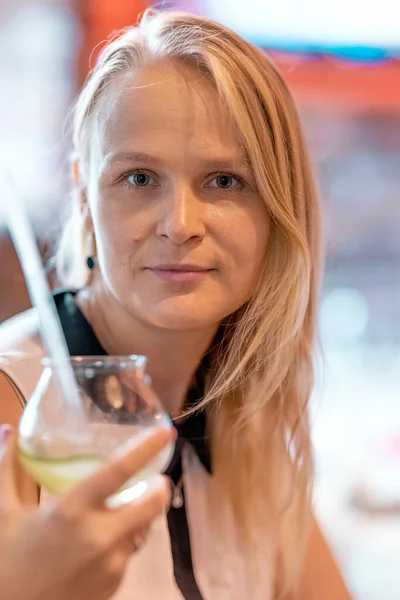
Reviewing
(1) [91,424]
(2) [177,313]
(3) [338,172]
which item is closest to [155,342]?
(2) [177,313]

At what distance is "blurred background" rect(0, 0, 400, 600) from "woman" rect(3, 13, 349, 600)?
17cm

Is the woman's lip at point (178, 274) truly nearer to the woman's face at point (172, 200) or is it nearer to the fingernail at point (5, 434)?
the woman's face at point (172, 200)

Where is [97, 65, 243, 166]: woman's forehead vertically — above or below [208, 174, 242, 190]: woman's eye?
above

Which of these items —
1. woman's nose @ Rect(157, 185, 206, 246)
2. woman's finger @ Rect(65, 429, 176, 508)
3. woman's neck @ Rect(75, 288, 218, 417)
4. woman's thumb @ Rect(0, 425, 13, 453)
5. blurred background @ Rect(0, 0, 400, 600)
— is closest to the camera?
woman's finger @ Rect(65, 429, 176, 508)

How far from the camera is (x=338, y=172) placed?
2025 mm

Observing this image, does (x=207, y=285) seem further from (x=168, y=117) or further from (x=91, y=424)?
(x=91, y=424)

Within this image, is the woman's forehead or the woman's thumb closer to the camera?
the woman's thumb

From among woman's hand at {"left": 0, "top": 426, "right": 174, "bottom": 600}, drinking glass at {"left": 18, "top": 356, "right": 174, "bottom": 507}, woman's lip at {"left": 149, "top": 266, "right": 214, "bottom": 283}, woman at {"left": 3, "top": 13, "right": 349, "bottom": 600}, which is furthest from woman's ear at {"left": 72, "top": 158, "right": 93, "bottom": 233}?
woman's hand at {"left": 0, "top": 426, "right": 174, "bottom": 600}

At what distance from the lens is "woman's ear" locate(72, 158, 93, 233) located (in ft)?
3.85

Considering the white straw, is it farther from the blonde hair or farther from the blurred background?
the blurred background

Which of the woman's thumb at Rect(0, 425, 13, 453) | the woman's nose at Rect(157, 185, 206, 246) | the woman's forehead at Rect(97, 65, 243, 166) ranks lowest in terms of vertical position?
the woman's thumb at Rect(0, 425, 13, 453)

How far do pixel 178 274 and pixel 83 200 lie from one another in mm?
278

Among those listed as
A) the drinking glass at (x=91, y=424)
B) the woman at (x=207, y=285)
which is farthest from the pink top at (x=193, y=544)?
the drinking glass at (x=91, y=424)

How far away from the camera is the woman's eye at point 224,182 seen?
3.39ft
